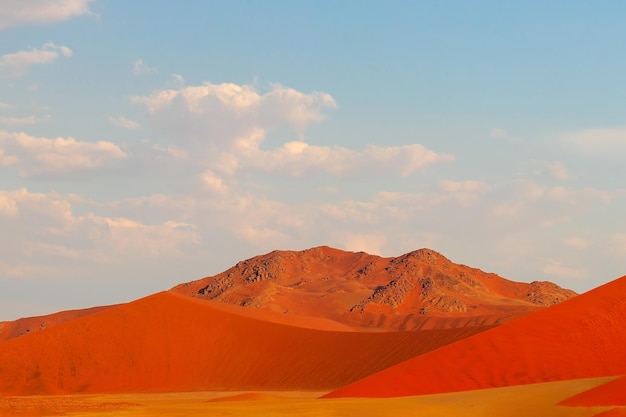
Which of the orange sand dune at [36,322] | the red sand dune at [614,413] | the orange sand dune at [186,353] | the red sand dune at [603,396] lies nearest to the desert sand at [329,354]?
the red sand dune at [603,396]

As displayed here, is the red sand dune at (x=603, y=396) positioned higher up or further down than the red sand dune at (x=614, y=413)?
higher up

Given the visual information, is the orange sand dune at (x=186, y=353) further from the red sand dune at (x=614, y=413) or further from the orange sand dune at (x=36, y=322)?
the orange sand dune at (x=36, y=322)

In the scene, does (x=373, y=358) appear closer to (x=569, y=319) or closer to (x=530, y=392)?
(x=569, y=319)

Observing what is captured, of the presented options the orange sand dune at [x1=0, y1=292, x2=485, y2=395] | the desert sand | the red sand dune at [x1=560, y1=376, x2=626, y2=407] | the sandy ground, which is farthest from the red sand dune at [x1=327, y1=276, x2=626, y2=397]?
the orange sand dune at [x1=0, y1=292, x2=485, y2=395]

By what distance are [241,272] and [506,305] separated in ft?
179

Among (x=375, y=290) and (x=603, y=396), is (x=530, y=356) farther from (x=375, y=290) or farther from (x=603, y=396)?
(x=375, y=290)

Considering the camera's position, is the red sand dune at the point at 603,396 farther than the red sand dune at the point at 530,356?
No

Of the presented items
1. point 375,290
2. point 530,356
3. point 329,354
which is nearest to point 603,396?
point 530,356

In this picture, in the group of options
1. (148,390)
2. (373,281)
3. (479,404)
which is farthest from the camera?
(373,281)

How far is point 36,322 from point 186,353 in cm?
7865

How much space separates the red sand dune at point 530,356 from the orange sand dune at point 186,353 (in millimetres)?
26606

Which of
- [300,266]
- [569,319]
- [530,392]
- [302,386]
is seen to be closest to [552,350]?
[569,319]

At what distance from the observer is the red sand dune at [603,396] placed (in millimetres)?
31969

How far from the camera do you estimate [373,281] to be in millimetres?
175000
